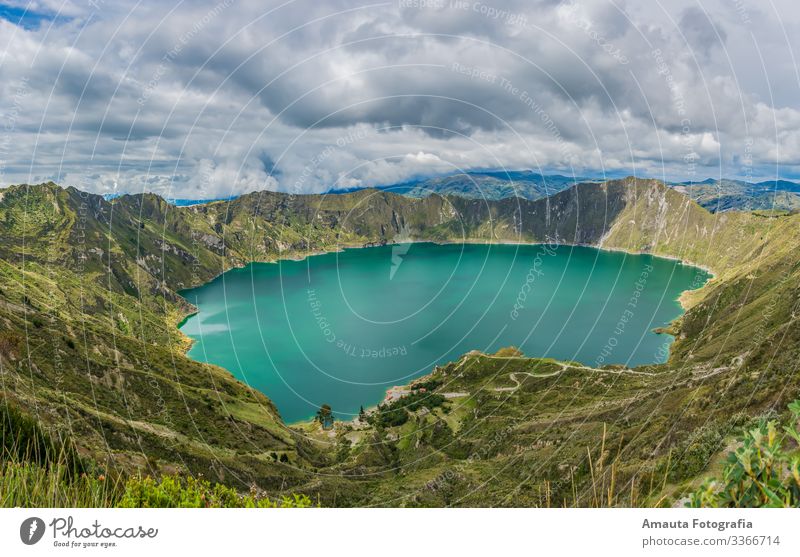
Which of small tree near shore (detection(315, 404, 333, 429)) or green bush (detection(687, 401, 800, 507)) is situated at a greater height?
small tree near shore (detection(315, 404, 333, 429))

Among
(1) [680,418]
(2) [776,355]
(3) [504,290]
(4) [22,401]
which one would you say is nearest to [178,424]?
(4) [22,401]

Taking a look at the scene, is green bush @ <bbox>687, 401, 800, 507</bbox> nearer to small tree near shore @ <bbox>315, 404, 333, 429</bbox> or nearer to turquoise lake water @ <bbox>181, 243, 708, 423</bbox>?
small tree near shore @ <bbox>315, 404, 333, 429</bbox>

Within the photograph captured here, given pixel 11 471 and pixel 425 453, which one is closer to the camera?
pixel 11 471

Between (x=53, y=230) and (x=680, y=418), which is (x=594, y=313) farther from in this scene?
(x=53, y=230)

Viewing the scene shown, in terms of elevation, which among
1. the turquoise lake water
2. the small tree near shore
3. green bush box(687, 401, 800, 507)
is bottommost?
green bush box(687, 401, 800, 507)

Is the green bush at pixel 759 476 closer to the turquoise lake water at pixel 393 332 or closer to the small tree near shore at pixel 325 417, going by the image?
the small tree near shore at pixel 325 417

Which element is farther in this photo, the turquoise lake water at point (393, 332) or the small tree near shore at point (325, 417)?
the turquoise lake water at point (393, 332)

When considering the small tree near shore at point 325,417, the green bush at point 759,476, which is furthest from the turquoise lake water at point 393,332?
the green bush at point 759,476

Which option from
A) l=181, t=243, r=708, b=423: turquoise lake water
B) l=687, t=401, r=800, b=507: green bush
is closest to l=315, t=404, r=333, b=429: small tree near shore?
l=181, t=243, r=708, b=423: turquoise lake water
